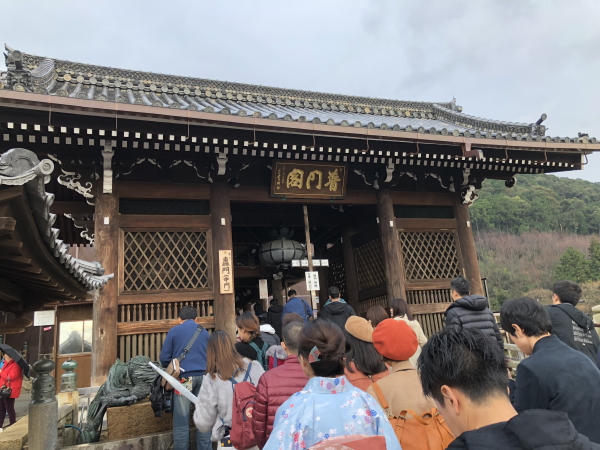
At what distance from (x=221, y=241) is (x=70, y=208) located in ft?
9.92

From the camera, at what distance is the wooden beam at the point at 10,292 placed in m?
3.84

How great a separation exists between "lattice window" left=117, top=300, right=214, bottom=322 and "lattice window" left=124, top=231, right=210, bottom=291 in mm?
297

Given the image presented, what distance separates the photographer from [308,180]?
813 cm

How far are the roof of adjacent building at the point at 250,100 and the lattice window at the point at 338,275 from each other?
396 cm

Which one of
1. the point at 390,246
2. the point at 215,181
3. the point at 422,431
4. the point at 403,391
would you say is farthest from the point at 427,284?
the point at 422,431

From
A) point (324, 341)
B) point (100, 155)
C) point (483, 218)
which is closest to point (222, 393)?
point (324, 341)

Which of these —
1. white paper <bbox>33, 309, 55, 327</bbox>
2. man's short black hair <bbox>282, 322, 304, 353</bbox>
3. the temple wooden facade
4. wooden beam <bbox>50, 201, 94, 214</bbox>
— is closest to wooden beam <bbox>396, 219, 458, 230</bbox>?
the temple wooden facade

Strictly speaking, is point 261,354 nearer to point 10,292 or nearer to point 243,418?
point 243,418

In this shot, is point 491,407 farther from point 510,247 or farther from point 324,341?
point 510,247

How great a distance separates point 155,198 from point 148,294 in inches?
67.9

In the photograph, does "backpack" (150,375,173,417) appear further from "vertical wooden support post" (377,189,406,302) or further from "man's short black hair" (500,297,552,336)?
"vertical wooden support post" (377,189,406,302)

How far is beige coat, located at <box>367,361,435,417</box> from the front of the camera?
2.17m

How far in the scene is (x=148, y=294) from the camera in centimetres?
676

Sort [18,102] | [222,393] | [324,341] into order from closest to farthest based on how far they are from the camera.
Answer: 1. [324,341]
2. [222,393]
3. [18,102]
